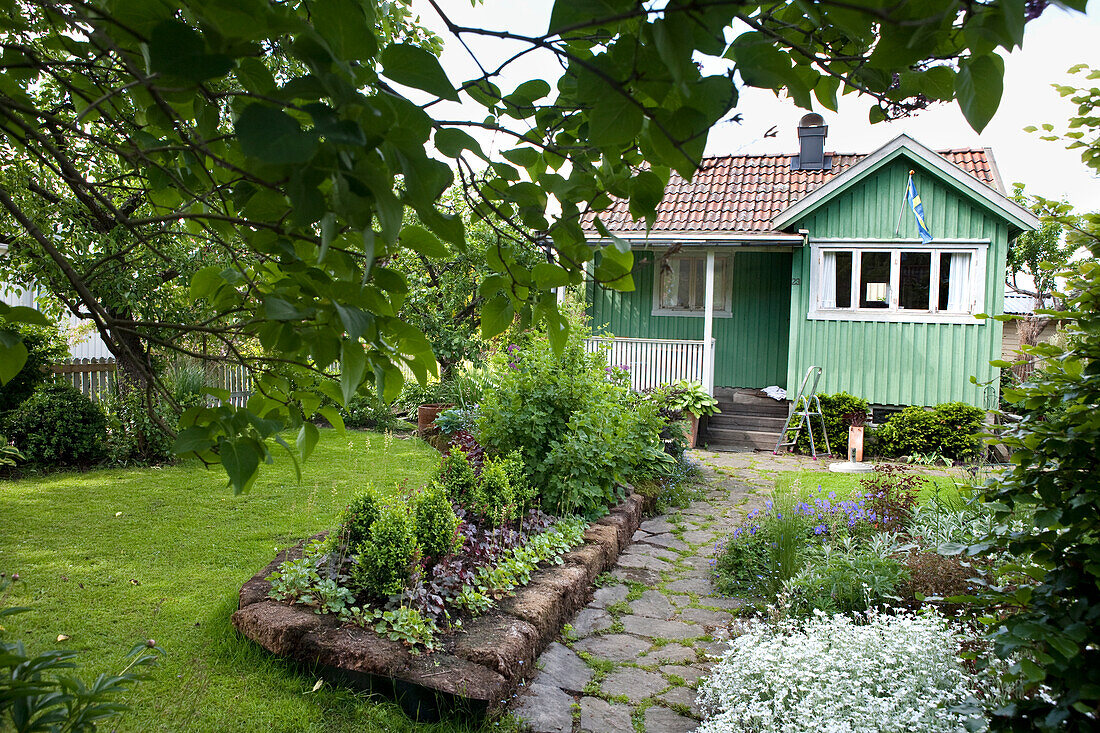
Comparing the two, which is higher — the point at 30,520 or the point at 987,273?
the point at 987,273

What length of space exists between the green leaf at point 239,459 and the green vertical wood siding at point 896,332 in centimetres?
1146

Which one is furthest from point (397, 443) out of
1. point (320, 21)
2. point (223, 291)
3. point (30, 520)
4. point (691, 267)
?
point (320, 21)

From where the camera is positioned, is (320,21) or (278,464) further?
(278,464)

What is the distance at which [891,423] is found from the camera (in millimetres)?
10258

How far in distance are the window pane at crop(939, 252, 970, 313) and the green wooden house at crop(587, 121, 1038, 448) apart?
0.06 feet

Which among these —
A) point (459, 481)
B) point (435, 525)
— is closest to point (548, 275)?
point (435, 525)

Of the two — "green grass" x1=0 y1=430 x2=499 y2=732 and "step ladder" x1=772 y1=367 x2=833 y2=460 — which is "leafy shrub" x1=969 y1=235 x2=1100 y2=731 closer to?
"green grass" x1=0 y1=430 x2=499 y2=732

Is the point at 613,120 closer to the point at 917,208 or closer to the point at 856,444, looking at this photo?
the point at 856,444

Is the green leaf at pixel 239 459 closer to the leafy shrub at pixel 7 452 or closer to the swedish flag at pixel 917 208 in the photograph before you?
the leafy shrub at pixel 7 452

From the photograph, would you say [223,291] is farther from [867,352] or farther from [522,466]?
[867,352]

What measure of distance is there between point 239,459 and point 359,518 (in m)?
2.92

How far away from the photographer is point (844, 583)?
12.6 ft

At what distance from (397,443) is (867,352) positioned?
25.0ft

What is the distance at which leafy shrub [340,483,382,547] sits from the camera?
3660mm
